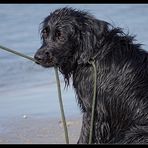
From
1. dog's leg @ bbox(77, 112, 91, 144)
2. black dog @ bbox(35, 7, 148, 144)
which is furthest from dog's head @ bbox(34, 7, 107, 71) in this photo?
dog's leg @ bbox(77, 112, 91, 144)

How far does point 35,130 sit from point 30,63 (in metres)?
2.28

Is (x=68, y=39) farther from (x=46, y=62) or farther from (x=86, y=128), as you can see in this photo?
(x=86, y=128)

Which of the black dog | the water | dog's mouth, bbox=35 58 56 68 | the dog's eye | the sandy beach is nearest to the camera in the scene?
the black dog

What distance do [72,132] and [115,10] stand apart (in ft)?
12.3

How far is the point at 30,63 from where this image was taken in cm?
996

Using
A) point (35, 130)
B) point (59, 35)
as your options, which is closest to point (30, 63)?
point (35, 130)

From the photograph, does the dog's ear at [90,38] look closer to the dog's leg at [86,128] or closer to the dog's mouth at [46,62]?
the dog's mouth at [46,62]

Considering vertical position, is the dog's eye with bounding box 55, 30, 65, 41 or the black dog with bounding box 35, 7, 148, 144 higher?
the dog's eye with bounding box 55, 30, 65, 41

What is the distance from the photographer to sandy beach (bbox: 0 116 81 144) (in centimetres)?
736

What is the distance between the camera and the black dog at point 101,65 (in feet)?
17.7

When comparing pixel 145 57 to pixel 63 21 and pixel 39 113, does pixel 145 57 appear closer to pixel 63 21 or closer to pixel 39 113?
pixel 63 21

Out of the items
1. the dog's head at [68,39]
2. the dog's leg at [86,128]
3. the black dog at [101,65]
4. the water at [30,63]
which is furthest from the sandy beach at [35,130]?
the dog's head at [68,39]

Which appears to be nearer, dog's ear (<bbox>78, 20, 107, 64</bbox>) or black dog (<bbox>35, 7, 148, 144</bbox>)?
black dog (<bbox>35, 7, 148, 144</bbox>)

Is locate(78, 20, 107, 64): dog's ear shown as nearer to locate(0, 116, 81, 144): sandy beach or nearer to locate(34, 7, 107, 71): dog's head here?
locate(34, 7, 107, 71): dog's head
